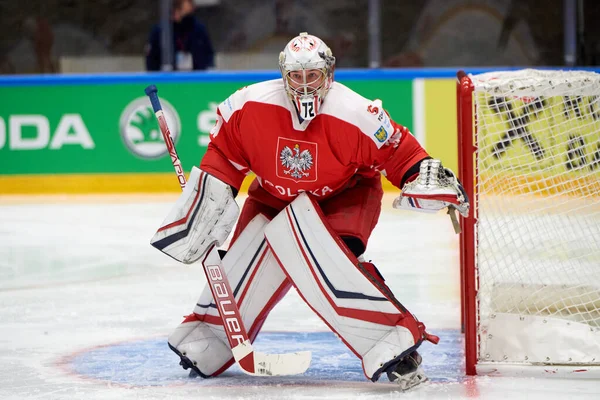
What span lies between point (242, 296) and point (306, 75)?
2.22 feet

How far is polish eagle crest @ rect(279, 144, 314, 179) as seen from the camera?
2.83 metres

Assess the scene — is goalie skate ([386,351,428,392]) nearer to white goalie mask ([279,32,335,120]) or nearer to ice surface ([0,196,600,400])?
ice surface ([0,196,600,400])

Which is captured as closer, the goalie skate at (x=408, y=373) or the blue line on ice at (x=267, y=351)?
the goalie skate at (x=408, y=373)

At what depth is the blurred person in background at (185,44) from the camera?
752 cm

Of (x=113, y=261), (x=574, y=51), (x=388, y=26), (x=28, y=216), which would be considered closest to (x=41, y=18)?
(x=28, y=216)

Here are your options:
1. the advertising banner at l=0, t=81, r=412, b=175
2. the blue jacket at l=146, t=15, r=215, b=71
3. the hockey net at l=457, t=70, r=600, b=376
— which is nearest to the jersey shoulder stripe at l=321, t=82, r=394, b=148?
the hockey net at l=457, t=70, r=600, b=376

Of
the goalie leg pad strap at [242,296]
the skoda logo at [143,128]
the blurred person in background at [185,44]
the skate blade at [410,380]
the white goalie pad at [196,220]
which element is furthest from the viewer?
the blurred person in background at [185,44]

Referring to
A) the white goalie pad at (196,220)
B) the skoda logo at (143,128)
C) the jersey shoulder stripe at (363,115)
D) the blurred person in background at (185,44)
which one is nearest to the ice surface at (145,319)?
the white goalie pad at (196,220)

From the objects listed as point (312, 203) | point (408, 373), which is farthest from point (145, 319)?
point (408, 373)

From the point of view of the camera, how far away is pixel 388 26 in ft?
25.0

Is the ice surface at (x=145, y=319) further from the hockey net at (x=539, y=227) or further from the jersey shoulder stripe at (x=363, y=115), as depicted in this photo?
the jersey shoulder stripe at (x=363, y=115)

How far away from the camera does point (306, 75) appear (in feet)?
9.11

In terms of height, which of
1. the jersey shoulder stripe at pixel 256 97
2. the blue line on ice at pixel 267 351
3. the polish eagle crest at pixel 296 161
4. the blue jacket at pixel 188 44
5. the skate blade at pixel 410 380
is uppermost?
the blue jacket at pixel 188 44

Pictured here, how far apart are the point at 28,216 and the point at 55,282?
1949 millimetres
